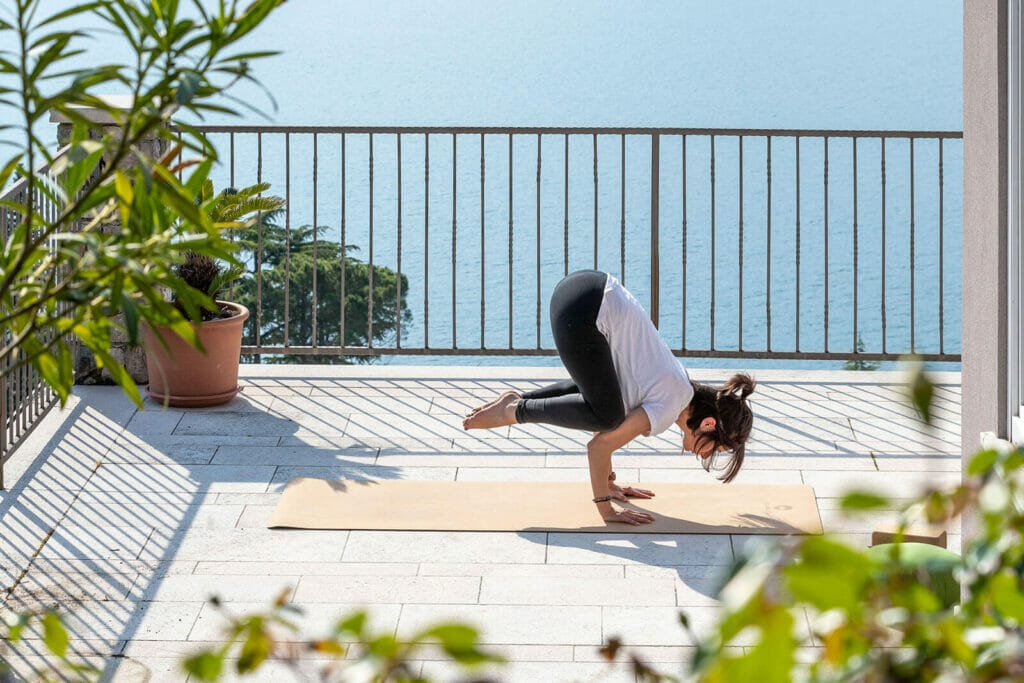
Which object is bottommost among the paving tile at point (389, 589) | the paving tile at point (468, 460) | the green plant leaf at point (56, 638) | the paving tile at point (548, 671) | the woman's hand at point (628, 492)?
the paving tile at point (548, 671)

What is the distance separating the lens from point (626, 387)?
4.91 meters

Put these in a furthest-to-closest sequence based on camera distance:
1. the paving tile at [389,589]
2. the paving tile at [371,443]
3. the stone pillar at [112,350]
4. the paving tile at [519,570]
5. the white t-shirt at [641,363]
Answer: the stone pillar at [112,350]
the paving tile at [371,443]
the white t-shirt at [641,363]
the paving tile at [519,570]
the paving tile at [389,589]

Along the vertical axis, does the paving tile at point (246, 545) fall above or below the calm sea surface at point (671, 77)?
below

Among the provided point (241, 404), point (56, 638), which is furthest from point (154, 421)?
point (56, 638)

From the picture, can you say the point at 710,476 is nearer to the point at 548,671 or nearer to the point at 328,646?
the point at 548,671

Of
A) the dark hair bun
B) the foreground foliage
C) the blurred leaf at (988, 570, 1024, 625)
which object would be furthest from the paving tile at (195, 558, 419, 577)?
the blurred leaf at (988, 570, 1024, 625)

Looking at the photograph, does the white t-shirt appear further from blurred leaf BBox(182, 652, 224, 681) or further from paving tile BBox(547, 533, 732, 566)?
blurred leaf BBox(182, 652, 224, 681)

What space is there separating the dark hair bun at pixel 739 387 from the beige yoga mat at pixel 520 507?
44 centimetres

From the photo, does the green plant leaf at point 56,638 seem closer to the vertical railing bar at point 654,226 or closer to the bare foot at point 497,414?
the bare foot at point 497,414

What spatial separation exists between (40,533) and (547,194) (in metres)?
9.19

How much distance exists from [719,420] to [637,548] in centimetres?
50

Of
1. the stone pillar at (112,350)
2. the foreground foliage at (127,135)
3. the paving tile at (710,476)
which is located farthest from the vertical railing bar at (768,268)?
the foreground foliage at (127,135)

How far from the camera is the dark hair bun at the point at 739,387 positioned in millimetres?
4832

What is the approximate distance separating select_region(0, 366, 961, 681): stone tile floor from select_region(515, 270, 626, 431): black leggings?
42 centimetres
